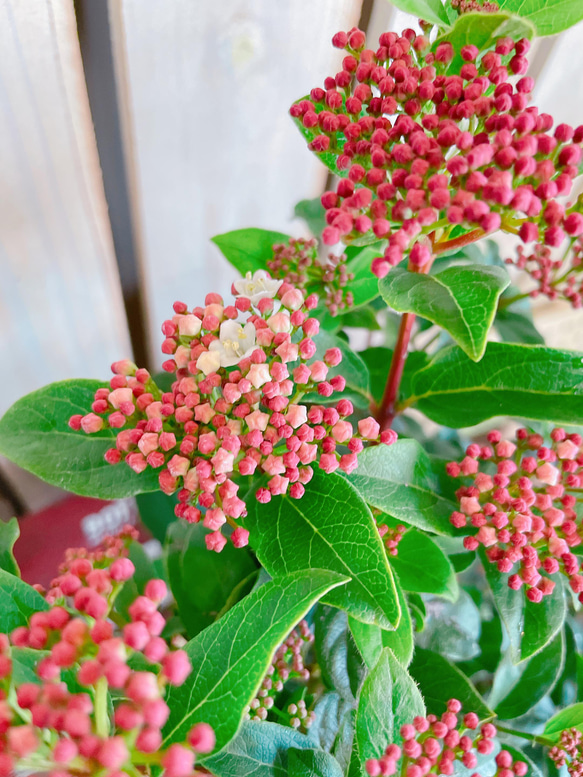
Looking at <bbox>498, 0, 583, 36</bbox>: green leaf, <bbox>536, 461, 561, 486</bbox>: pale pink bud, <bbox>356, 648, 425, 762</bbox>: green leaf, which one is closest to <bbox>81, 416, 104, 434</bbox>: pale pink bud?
<bbox>356, 648, 425, 762</bbox>: green leaf

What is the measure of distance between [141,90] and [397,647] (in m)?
0.74

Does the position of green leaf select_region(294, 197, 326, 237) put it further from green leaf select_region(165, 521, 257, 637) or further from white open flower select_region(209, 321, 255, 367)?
green leaf select_region(165, 521, 257, 637)

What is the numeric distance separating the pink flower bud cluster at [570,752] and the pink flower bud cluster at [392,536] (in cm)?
30

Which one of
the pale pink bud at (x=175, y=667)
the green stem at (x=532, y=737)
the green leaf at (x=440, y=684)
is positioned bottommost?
the green stem at (x=532, y=737)

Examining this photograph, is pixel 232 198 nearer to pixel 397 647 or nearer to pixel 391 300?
pixel 391 300

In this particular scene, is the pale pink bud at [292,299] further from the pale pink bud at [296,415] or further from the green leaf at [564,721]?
the green leaf at [564,721]

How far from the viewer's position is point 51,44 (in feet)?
2.07

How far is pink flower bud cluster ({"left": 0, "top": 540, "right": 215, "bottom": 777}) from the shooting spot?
0.33 meters

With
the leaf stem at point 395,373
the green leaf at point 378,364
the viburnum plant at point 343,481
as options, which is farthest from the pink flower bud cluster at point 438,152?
the green leaf at point 378,364

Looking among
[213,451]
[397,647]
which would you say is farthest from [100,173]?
[397,647]

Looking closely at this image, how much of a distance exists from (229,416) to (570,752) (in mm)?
548

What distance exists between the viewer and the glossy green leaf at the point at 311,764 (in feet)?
1.67

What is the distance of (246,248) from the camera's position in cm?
73

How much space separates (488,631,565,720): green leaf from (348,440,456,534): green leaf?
291 millimetres
